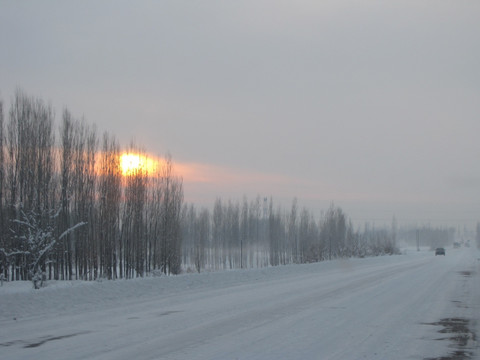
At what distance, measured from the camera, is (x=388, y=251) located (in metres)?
78.9

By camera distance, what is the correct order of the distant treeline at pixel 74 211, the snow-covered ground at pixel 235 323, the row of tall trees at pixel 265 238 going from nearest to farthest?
the snow-covered ground at pixel 235 323
the distant treeline at pixel 74 211
the row of tall trees at pixel 265 238

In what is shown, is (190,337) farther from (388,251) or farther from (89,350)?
(388,251)

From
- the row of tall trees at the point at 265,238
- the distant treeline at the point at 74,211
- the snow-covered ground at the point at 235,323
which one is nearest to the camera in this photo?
the snow-covered ground at the point at 235,323

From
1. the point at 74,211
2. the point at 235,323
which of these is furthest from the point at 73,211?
the point at 235,323

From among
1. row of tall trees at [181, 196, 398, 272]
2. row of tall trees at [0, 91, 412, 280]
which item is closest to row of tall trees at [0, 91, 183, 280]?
row of tall trees at [0, 91, 412, 280]

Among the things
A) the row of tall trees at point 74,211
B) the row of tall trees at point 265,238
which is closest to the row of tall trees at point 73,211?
the row of tall trees at point 74,211

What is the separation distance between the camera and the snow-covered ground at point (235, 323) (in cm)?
818

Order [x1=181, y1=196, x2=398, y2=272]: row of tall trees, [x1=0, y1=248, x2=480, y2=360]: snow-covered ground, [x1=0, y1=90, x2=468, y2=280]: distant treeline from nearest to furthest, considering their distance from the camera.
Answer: [x1=0, y1=248, x2=480, y2=360]: snow-covered ground < [x1=0, y1=90, x2=468, y2=280]: distant treeline < [x1=181, y1=196, x2=398, y2=272]: row of tall trees

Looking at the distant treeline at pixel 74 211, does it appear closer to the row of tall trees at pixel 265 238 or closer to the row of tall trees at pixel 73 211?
the row of tall trees at pixel 73 211

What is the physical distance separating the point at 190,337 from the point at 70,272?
20.3 metres

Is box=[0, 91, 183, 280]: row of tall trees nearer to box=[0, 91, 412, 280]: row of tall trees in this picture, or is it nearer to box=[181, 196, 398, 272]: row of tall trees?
box=[0, 91, 412, 280]: row of tall trees

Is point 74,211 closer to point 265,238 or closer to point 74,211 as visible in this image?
point 74,211

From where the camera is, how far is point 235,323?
10914mm

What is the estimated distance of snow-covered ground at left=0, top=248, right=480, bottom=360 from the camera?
818 centimetres
